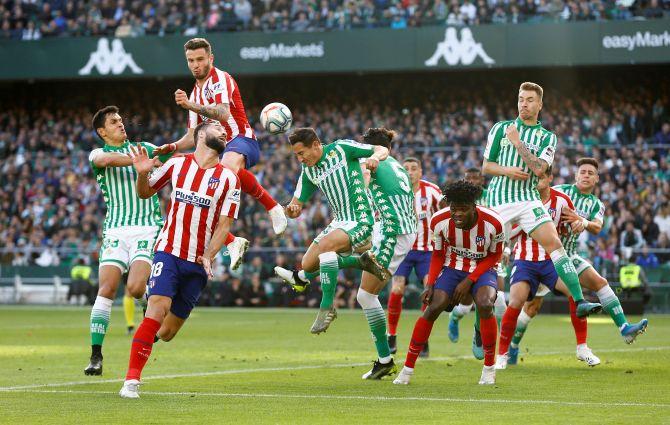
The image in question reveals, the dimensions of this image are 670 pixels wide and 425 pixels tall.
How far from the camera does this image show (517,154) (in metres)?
12.7

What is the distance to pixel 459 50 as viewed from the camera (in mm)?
35750

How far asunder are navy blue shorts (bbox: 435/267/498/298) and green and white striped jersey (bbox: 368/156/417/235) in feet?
6.29

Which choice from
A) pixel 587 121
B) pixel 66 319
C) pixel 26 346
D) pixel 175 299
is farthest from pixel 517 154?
pixel 587 121

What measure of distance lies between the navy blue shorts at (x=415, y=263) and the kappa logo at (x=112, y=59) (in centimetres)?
2512

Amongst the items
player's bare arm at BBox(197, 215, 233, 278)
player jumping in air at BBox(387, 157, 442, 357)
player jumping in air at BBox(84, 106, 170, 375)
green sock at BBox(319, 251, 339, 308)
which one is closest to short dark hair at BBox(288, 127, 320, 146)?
green sock at BBox(319, 251, 339, 308)

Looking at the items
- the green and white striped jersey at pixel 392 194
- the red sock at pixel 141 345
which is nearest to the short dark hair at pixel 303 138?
the green and white striped jersey at pixel 392 194

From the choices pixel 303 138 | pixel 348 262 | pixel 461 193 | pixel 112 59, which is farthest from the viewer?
pixel 112 59

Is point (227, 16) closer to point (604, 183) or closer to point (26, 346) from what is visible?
point (604, 183)

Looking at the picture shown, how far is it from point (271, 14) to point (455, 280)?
28098 mm

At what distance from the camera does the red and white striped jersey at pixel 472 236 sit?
10.9 meters

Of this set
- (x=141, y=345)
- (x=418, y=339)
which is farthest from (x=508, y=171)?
(x=141, y=345)

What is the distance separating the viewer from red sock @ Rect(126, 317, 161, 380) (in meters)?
9.82

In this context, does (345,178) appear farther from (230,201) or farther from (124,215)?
(124,215)

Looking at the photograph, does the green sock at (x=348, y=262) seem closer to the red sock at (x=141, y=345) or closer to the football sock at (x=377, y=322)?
the football sock at (x=377, y=322)
